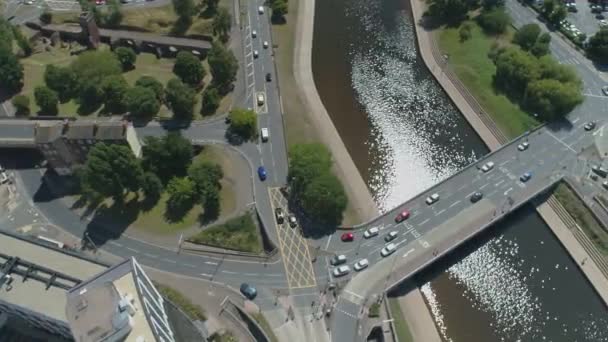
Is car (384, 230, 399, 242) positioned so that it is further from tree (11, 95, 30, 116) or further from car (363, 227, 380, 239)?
tree (11, 95, 30, 116)

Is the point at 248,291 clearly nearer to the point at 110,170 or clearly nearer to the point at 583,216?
the point at 110,170

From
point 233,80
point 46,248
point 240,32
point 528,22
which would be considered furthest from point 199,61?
point 528,22

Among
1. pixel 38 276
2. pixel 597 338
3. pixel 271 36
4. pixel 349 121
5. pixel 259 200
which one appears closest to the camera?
pixel 38 276

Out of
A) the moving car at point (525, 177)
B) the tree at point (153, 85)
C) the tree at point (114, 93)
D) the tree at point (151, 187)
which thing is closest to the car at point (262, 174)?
the tree at point (151, 187)

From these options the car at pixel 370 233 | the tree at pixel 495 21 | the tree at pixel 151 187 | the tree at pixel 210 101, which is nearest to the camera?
the car at pixel 370 233

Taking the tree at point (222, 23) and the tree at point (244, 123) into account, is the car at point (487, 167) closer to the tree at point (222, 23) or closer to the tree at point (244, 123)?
the tree at point (244, 123)

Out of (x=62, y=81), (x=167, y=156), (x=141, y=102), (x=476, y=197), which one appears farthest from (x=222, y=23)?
(x=476, y=197)

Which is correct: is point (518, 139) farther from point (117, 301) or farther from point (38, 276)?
point (38, 276)
